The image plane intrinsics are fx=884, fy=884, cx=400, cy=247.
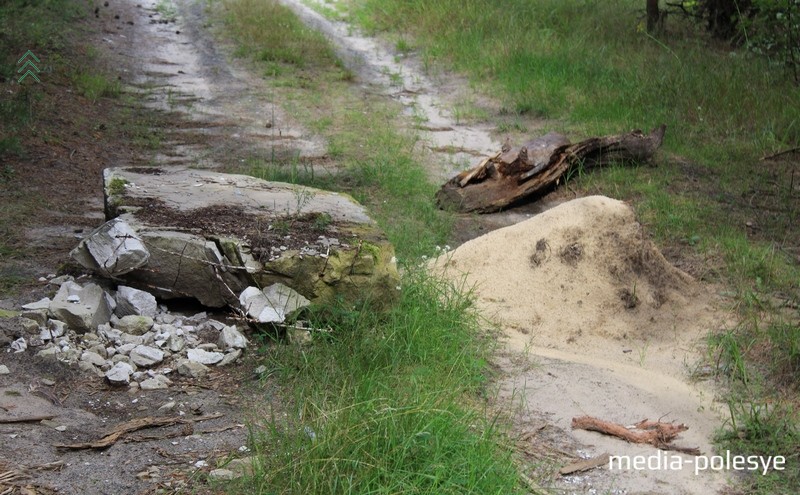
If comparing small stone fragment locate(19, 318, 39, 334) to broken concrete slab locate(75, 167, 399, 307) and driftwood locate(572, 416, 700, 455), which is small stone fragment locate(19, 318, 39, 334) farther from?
driftwood locate(572, 416, 700, 455)

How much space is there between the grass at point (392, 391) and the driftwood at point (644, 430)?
545 millimetres

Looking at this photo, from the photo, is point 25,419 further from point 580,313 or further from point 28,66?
point 28,66

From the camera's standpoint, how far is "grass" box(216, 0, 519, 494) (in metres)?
3.41

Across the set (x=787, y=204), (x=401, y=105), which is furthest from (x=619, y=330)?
(x=401, y=105)

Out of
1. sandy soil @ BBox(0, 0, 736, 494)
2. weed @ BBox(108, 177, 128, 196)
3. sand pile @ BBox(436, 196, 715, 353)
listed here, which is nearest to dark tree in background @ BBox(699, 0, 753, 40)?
sandy soil @ BBox(0, 0, 736, 494)

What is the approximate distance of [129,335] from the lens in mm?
4742

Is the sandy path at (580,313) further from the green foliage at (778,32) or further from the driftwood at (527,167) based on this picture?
the green foliage at (778,32)

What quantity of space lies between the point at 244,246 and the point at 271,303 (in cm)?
41

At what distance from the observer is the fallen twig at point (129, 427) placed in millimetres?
3738

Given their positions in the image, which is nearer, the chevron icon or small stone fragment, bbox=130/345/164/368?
small stone fragment, bbox=130/345/164/368

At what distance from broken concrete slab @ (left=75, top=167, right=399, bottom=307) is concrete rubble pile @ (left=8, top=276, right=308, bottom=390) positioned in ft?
0.39

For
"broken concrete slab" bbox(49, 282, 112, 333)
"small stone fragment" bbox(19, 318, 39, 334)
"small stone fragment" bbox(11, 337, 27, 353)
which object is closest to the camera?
"small stone fragment" bbox(11, 337, 27, 353)

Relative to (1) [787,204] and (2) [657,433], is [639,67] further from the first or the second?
(2) [657,433]

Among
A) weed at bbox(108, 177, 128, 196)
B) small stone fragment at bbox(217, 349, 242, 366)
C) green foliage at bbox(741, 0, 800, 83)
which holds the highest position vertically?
green foliage at bbox(741, 0, 800, 83)
